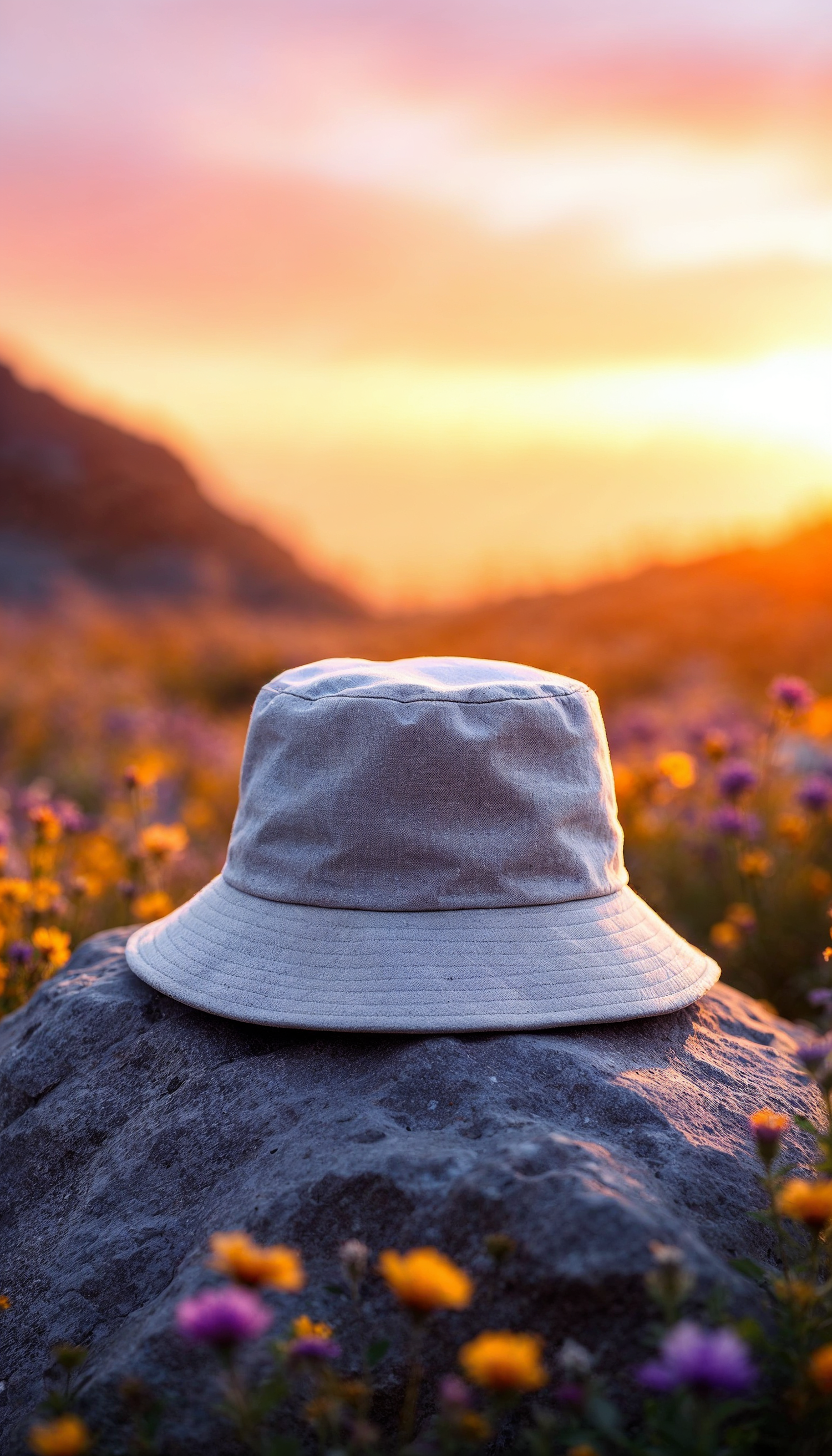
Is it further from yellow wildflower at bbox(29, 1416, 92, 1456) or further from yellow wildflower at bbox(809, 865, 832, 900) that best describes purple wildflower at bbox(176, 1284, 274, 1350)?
yellow wildflower at bbox(809, 865, 832, 900)

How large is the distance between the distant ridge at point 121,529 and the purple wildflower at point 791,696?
90.2 feet

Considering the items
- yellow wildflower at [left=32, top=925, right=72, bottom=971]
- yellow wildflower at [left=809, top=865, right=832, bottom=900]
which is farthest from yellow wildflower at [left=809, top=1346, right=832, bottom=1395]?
yellow wildflower at [left=809, top=865, right=832, bottom=900]

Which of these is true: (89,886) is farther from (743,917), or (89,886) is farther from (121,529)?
(121,529)

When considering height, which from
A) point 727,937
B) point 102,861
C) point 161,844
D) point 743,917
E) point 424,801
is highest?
point 424,801

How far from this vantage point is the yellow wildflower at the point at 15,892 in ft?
9.42

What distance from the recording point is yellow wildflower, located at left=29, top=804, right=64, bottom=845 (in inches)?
118

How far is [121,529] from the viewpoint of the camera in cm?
3494

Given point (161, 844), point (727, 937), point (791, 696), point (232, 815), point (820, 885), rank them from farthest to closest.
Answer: point (232, 815) → point (820, 885) → point (727, 937) → point (791, 696) → point (161, 844)

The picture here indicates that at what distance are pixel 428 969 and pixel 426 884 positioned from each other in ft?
0.47

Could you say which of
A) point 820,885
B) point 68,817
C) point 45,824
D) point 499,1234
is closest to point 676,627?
point 820,885

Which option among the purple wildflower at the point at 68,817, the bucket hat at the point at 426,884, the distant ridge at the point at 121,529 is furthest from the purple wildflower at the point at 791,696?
the distant ridge at the point at 121,529

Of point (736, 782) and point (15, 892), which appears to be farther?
point (736, 782)

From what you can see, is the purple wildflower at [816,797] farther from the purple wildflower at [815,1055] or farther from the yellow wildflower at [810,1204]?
the yellow wildflower at [810,1204]

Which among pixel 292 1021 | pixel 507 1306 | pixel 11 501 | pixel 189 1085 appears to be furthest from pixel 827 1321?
pixel 11 501
